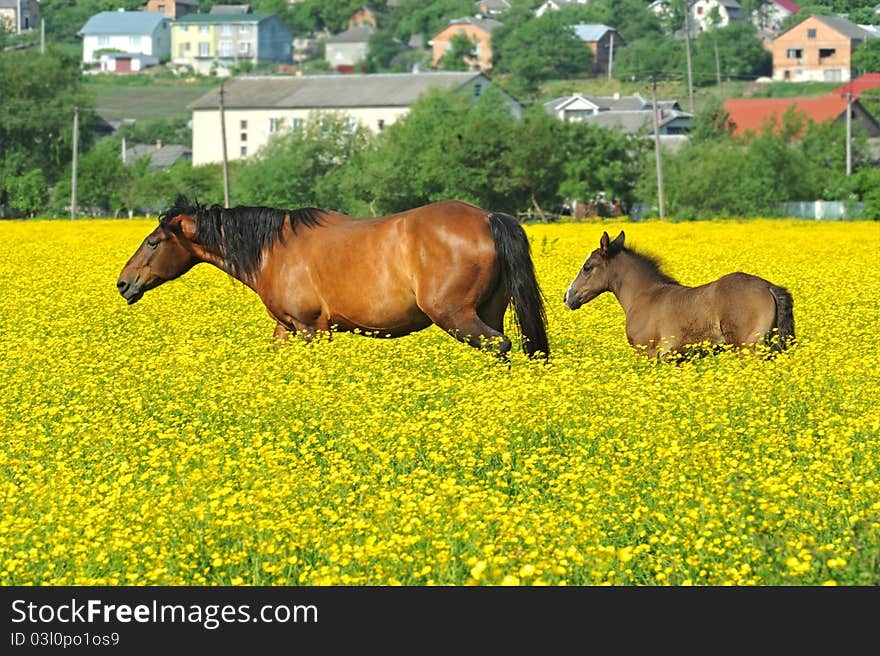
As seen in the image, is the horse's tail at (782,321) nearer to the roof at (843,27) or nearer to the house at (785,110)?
the house at (785,110)

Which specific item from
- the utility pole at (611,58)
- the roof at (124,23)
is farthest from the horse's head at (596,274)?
the roof at (124,23)

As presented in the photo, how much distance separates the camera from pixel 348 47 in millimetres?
194625

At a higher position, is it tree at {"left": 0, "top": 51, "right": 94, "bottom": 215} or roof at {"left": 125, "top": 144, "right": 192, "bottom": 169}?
tree at {"left": 0, "top": 51, "right": 94, "bottom": 215}

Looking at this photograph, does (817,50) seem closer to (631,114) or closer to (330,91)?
(631,114)

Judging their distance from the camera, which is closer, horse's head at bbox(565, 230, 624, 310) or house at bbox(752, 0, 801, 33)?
horse's head at bbox(565, 230, 624, 310)

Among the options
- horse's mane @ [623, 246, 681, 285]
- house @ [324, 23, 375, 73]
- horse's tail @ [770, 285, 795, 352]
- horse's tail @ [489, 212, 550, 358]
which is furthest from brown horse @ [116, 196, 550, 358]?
house @ [324, 23, 375, 73]

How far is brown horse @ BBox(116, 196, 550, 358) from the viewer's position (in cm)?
1359

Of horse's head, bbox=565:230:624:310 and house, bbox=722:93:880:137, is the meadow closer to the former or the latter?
horse's head, bbox=565:230:624:310

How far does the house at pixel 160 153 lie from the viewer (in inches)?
4200

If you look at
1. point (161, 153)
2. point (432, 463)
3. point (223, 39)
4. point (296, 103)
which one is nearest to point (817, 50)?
point (296, 103)

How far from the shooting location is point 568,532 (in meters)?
7.31

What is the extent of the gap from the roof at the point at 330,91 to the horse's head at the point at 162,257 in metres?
88.8

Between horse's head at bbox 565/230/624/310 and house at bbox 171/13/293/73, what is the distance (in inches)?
6851

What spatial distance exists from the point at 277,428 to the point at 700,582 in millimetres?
4069
